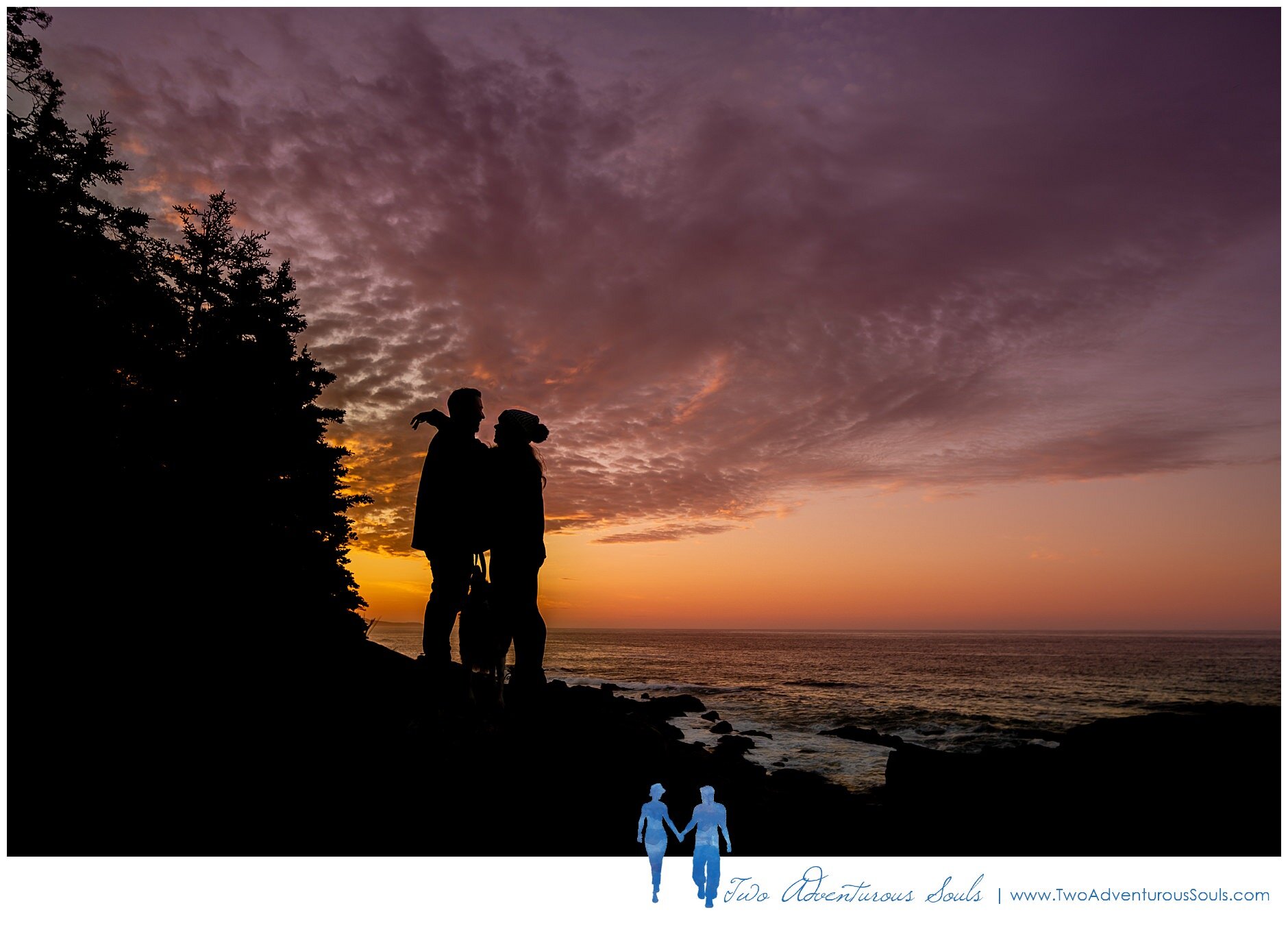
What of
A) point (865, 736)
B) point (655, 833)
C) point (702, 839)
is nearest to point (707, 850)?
point (702, 839)

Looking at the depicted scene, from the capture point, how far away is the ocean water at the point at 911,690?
2598cm

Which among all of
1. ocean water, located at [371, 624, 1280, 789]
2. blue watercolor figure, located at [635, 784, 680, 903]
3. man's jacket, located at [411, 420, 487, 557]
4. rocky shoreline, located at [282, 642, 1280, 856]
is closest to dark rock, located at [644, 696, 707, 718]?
ocean water, located at [371, 624, 1280, 789]

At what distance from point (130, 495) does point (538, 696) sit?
481 inches

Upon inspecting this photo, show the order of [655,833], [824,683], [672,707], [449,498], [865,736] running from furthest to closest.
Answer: [824,683] → [672,707] → [865,736] → [449,498] → [655,833]

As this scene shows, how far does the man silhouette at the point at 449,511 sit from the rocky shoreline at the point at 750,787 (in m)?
0.60

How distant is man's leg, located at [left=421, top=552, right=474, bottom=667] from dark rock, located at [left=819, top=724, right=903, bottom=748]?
23242 mm

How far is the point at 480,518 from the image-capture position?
5316mm

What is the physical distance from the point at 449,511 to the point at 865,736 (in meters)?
26.2

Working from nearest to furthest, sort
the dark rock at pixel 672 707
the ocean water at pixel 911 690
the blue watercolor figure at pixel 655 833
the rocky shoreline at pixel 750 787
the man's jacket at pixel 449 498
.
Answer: the blue watercolor figure at pixel 655 833 < the rocky shoreline at pixel 750 787 < the man's jacket at pixel 449 498 < the ocean water at pixel 911 690 < the dark rock at pixel 672 707

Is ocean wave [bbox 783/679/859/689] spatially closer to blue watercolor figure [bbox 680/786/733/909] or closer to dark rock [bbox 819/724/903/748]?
dark rock [bbox 819/724/903/748]

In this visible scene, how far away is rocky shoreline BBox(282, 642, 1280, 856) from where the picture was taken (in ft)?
16.2
